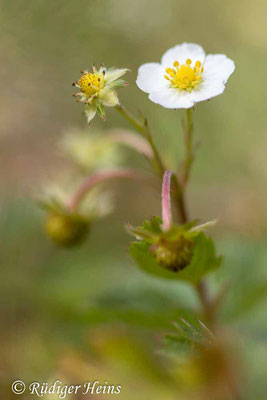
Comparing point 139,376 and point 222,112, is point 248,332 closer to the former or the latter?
point 139,376

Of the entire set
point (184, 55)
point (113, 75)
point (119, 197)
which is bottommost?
point (113, 75)

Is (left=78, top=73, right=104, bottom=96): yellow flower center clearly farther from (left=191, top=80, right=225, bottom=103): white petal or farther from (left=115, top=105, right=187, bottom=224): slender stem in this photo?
(left=191, top=80, right=225, bottom=103): white petal

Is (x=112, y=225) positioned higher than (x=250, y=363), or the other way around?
(x=112, y=225)

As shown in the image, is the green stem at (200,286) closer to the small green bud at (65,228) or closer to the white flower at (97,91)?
the white flower at (97,91)

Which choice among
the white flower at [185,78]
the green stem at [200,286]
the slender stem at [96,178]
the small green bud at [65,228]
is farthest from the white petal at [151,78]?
the small green bud at [65,228]

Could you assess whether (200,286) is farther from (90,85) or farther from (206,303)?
(90,85)

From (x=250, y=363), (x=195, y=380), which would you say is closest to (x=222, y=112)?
(x=250, y=363)

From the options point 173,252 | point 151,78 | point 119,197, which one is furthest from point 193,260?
point 119,197
